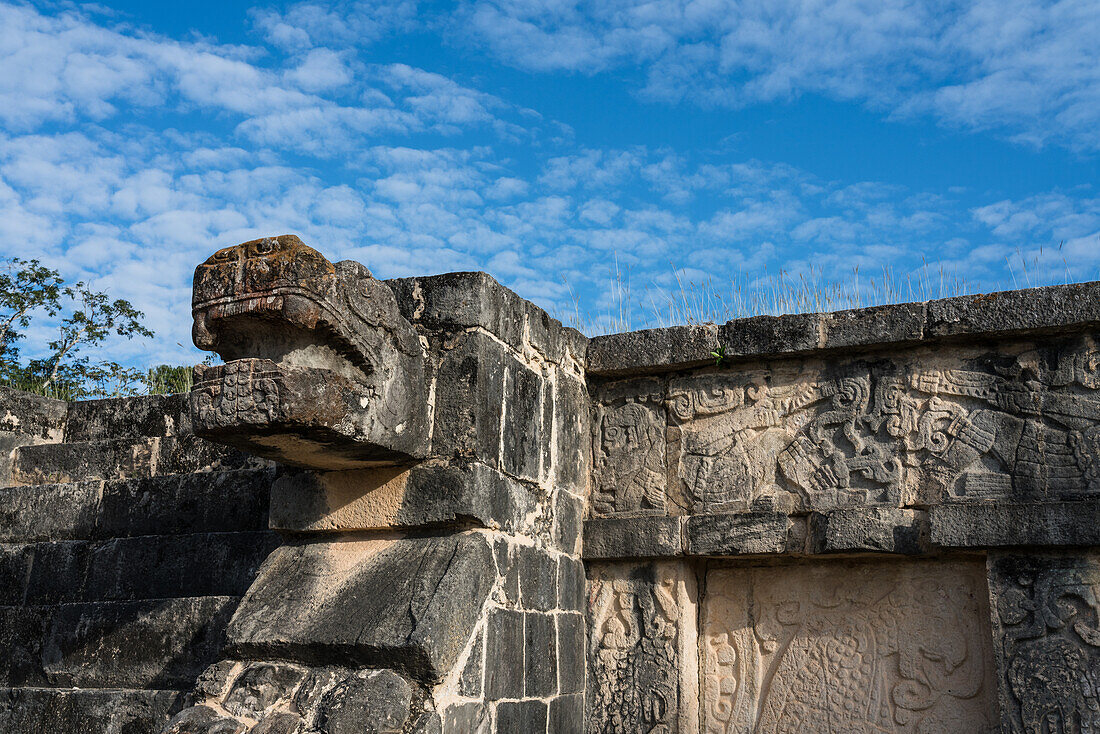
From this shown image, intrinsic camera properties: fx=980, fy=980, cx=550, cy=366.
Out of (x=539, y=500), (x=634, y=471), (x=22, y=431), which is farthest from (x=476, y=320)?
(x=22, y=431)

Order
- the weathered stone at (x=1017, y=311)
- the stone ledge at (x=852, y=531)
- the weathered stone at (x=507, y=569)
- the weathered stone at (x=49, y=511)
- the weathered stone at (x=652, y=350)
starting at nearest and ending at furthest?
the weathered stone at (x=507, y=569)
the stone ledge at (x=852, y=531)
the weathered stone at (x=1017, y=311)
the weathered stone at (x=652, y=350)
the weathered stone at (x=49, y=511)

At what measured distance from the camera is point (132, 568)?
4.79 meters

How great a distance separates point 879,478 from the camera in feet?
14.1

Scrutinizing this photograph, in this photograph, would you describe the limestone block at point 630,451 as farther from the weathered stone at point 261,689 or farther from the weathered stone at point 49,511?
the weathered stone at point 49,511

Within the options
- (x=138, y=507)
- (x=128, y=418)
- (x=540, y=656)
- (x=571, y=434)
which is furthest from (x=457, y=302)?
(x=128, y=418)

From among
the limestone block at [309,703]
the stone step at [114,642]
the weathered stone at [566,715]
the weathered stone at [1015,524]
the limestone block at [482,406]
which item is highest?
the limestone block at [482,406]

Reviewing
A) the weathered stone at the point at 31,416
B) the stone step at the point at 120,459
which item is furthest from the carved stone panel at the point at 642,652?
the weathered stone at the point at 31,416

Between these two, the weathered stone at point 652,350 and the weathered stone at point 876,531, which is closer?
the weathered stone at point 876,531

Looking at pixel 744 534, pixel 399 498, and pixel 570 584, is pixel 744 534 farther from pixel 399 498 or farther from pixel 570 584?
pixel 399 498

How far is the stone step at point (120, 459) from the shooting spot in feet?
17.1

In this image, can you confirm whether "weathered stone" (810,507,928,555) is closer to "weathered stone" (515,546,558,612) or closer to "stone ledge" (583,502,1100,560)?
"stone ledge" (583,502,1100,560)

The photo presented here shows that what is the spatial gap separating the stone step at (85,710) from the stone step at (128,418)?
1508 millimetres

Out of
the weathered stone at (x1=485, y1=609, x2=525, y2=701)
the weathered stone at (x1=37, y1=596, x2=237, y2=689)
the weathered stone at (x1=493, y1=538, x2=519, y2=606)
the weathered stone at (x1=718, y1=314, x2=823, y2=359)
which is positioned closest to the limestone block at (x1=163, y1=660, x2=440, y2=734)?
the weathered stone at (x1=485, y1=609, x2=525, y2=701)

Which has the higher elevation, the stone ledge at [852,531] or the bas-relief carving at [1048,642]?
the stone ledge at [852,531]
